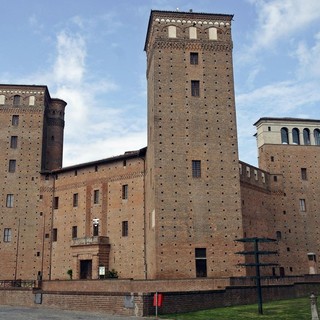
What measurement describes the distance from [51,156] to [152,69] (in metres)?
17.6

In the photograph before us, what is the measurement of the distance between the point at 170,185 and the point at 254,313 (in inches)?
521

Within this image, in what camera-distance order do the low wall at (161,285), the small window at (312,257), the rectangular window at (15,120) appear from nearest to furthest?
1. the low wall at (161,285)
2. the small window at (312,257)
3. the rectangular window at (15,120)

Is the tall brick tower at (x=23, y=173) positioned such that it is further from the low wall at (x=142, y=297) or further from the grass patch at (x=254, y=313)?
the grass patch at (x=254, y=313)

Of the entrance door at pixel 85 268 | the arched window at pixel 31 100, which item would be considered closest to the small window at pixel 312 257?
the entrance door at pixel 85 268

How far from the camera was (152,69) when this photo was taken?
32.5 metres

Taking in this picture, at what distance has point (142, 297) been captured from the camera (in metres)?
17.3

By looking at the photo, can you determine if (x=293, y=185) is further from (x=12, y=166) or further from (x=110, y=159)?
(x=12, y=166)

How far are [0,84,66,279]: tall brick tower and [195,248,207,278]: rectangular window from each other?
1770 cm

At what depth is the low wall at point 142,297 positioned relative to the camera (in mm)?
17759

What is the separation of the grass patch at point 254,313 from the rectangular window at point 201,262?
8880 millimetres

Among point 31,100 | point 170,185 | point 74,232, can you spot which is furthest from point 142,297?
point 31,100

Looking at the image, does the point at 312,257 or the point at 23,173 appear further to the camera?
the point at 23,173

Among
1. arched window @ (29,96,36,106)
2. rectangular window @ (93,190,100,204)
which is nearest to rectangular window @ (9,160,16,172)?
arched window @ (29,96,36,106)

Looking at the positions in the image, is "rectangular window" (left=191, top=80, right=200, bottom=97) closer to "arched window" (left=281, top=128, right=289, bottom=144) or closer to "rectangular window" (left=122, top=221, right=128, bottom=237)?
"rectangular window" (left=122, top=221, right=128, bottom=237)
